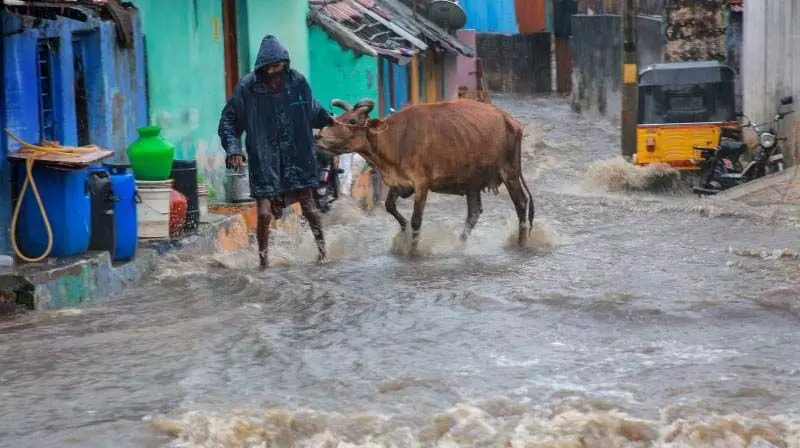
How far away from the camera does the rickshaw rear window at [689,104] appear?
21109 millimetres

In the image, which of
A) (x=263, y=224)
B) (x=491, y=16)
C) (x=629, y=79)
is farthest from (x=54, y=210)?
(x=491, y=16)

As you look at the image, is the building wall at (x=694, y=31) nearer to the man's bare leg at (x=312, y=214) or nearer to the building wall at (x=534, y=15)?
the man's bare leg at (x=312, y=214)

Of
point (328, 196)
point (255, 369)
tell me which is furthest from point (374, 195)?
point (255, 369)

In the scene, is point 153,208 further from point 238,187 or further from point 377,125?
point 238,187

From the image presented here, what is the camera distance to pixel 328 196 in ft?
53.4

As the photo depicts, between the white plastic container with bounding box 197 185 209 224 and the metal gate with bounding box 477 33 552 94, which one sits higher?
the metal gate with bounding box 477 33 552 94

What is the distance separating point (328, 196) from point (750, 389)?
9315 millimetres

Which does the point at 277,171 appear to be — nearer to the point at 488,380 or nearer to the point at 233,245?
the point at 233,245

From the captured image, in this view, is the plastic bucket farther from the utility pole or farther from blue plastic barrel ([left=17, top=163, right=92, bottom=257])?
the utility pole

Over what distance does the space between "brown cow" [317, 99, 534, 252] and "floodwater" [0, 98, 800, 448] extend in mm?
451

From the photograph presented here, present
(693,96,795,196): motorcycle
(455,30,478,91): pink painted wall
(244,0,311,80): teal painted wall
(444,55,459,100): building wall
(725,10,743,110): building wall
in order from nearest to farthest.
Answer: (244,0,311,80): teal painted wall
(693,96,795,196): motorcycle
(725,10,743,110): building wall
(444,55,459,100): building wall
(455,30,478,91): pink painted wall

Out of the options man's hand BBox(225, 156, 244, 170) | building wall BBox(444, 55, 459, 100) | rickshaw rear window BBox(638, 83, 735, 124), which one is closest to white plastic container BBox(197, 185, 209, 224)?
man's hand BBox(225, 156, 244, 170)

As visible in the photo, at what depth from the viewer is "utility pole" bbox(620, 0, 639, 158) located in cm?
2314

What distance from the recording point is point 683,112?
69.4 feet
